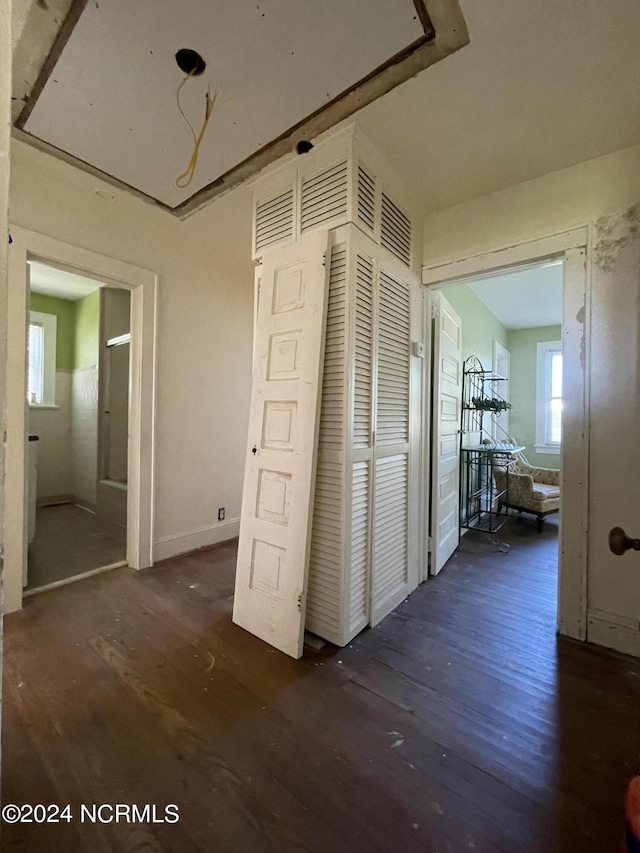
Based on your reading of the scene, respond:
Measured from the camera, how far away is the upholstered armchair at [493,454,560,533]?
3674 millimetres

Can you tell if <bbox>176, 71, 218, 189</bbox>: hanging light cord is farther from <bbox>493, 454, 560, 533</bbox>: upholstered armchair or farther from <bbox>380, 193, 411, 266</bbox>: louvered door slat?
<bbox>493, 454, 560, 533</bbox>: upholstered armchair

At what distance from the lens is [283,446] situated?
1.83 m

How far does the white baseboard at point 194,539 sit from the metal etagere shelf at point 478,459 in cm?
224

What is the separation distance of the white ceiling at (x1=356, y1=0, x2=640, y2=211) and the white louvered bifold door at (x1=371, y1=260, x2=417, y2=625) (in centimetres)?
61

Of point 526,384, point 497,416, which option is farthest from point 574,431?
point 526,384

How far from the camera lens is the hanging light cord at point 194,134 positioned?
1489 mm

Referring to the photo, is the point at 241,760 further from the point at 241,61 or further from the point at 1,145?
the point at 241,61

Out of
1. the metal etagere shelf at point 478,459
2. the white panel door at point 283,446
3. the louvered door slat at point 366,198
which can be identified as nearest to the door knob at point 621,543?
the white panel door at point 283,446

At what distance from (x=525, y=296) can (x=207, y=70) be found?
159 inches

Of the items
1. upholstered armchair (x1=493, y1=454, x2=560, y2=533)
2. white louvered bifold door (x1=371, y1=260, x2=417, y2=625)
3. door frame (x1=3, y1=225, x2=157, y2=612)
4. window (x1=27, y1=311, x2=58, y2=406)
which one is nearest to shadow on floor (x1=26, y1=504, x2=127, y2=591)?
door frame (x1=3, y1=225, x2=157, y2=612)

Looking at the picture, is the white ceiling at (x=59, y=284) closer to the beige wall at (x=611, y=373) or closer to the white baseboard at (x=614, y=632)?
the beige wall at (x=611, y=373)

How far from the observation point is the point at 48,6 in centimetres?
120

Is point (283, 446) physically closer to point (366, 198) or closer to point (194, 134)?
point (366, 198)

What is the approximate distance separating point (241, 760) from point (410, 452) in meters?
→ 1.67
